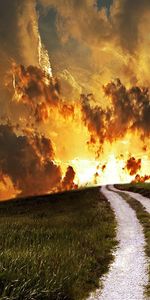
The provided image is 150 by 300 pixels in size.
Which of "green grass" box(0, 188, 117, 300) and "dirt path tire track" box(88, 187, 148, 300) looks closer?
"green grass" box(0, 188, 117, 300)

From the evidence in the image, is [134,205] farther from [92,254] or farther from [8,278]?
[8,278]

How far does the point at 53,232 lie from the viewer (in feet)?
74.1

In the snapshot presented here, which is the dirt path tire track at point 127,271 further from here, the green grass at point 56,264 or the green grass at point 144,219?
the green grass at point 56,264

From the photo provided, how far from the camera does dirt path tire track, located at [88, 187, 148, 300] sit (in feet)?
43.7

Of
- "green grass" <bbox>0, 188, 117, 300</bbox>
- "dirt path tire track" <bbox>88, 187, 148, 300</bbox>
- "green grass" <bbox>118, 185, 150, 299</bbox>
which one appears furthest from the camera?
"green grass" <bbox>118, 185, 150, 299</bbox>

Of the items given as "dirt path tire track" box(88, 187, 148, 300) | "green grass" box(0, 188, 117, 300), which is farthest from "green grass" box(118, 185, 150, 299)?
"green grass" box(0, 188, 117, 300)

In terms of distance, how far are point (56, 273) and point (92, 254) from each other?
13.6ft

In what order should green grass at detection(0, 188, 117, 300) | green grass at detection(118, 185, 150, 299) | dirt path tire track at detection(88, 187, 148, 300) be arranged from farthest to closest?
green grass at detection(118, 185, 150, 299)
dirt path tire track at detection(88, 187, 148, 300)
green grass at detection(0, 188, 117, 300)

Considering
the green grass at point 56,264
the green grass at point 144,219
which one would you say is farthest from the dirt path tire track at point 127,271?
the green grass at point 56,264

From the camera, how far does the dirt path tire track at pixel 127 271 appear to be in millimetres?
13305

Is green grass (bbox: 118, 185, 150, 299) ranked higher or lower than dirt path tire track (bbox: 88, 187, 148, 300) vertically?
higher

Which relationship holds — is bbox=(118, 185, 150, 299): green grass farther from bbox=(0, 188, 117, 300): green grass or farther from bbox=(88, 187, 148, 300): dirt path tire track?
bbox=(0, 188, 117, 300): green grass

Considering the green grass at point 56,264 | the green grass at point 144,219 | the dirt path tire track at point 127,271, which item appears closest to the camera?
the green grass at point 56,264

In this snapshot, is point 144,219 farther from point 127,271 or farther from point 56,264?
point 56,264
